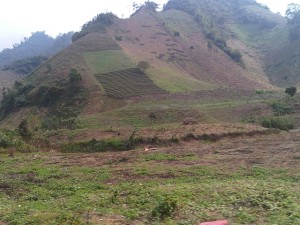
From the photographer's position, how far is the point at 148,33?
322 ft

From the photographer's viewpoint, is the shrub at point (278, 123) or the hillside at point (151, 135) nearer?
the hillside at point (151, 135)

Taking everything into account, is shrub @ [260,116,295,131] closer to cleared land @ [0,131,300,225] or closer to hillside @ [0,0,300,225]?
hillside @ [0,0,300,225]

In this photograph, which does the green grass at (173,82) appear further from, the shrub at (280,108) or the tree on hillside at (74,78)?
the shrub at (280,108)

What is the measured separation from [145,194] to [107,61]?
59.8 meters

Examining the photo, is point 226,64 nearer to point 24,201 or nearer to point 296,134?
point 296,134

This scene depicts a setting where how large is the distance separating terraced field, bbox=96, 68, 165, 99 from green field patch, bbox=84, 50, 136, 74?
231 centimetres

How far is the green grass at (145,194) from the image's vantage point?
39.3 feet

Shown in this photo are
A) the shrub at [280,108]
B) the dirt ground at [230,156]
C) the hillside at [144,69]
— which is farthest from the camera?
the hillside at [144,69]

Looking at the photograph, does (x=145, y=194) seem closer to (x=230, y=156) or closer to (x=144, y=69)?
(x=230, y=156)

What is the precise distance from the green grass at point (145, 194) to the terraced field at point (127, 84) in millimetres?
35385

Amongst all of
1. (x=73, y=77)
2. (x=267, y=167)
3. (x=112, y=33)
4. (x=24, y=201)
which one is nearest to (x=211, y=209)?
(x=24, y=201)

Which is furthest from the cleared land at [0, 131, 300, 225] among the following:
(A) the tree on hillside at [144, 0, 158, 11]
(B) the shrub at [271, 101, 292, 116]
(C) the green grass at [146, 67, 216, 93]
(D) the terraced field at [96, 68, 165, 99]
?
(A) the tree on hillside at [144, 0, 158, 11]

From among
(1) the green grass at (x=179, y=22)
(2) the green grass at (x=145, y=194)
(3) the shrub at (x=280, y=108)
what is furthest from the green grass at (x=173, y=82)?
(2) the green grass at (x=145, y=194)

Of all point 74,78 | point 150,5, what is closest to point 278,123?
point 74,78
